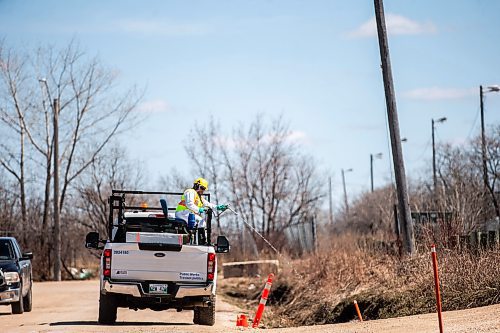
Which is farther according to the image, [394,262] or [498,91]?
[498,91]

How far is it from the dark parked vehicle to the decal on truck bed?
18.1ft

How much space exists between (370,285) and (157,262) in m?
8.09

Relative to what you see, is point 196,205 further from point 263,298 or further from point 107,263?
point 263,298

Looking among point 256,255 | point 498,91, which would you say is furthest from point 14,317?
point 498,91

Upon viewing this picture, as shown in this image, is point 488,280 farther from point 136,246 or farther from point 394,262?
point 136,246

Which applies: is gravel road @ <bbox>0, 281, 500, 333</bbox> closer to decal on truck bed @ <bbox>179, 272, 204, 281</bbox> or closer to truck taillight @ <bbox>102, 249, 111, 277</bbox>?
decal on truck bed @ <bbox>179, 272, 204, 281</bbox>

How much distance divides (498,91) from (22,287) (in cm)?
2357

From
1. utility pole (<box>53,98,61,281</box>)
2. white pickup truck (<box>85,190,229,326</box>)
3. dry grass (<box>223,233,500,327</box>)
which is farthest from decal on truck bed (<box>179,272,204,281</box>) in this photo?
utility pole (<box>53,98,61,281</box>)

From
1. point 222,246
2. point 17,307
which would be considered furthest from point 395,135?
point 17,307

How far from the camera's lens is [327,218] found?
92438 mm

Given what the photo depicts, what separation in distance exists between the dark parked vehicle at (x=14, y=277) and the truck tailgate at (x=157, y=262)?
4915 mm

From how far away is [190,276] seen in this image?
1762cm

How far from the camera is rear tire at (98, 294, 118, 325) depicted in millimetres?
18031

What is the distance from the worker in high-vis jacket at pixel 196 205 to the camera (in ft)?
59.6
